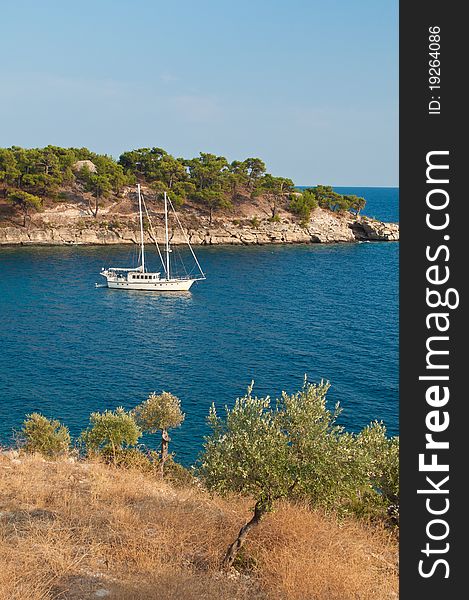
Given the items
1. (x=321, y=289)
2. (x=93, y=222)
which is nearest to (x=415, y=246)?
(x=321, y=289)

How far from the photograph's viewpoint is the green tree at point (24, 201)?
103 m

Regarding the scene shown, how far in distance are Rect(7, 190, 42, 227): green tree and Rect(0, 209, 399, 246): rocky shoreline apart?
3.23 metres

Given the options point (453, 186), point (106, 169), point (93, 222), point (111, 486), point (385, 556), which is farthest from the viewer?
point (106, 169)

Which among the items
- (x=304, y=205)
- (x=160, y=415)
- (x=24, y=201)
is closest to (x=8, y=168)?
(x=24, y=201)

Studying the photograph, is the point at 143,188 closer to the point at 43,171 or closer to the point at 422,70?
the point at 43,171

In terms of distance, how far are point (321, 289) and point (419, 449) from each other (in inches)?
2911

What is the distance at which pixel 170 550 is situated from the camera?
12.4 meters

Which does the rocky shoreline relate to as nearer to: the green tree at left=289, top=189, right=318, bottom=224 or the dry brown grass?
the green tree at left=289, top=189, right=318, bottom=224

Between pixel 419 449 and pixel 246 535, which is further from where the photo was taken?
pixel 246 535

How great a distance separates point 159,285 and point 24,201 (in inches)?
1760

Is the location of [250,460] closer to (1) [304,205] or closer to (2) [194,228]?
(2) [194,228]

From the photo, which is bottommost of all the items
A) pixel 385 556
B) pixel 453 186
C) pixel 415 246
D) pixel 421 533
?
pixel 385 556

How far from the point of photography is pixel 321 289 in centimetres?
7869

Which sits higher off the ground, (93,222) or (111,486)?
(93,222)
